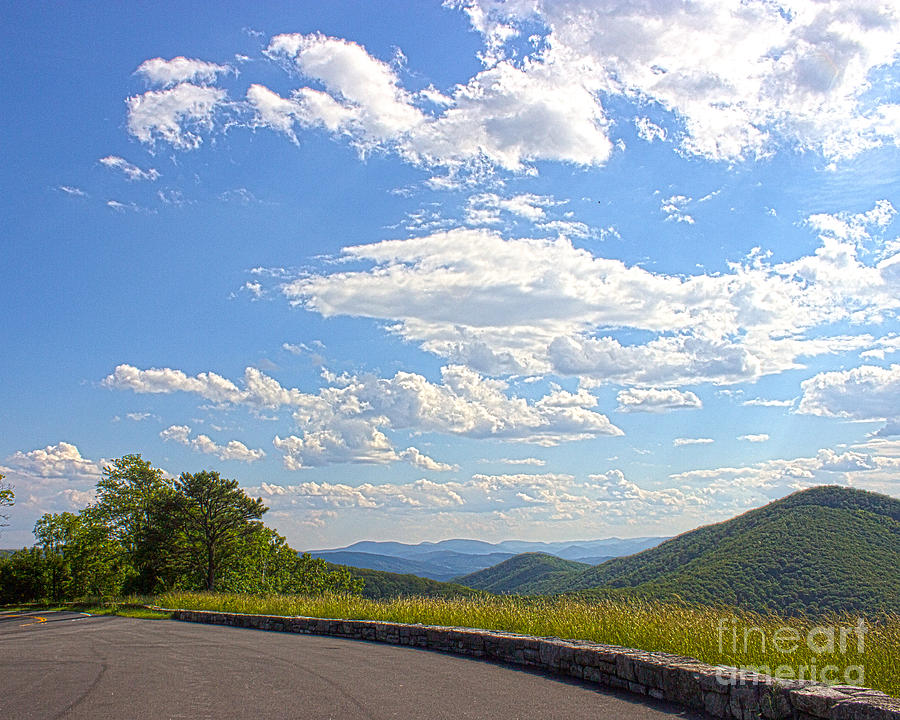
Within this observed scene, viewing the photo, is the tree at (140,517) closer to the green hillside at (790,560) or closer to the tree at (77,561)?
the tree at (77,561)

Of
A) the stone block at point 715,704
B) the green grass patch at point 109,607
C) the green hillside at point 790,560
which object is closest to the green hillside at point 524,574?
the green hillside at point 790,560

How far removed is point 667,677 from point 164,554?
35681 millimetres

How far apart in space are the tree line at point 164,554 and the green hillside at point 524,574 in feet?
303

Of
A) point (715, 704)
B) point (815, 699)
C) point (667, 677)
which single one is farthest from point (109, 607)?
point (815, 699)

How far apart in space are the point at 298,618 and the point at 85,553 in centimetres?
3340

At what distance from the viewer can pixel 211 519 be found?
39.4 meters

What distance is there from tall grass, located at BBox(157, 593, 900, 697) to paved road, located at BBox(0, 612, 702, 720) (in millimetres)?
1382

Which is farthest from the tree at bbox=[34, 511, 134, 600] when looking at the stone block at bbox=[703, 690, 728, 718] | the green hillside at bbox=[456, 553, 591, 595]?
the green hillside at bbox=[456, 553, 591, 595]

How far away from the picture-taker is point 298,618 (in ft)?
60.2

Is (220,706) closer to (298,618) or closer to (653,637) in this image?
(653,637)

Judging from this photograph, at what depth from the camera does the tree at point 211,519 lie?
39.0 m

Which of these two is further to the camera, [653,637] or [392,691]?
[653,637]

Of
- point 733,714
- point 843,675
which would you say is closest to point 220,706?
point 733,714

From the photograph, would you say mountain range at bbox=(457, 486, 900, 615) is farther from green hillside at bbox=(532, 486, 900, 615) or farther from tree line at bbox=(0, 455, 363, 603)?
tree line at bbox=(0, 455, 363, 603)
